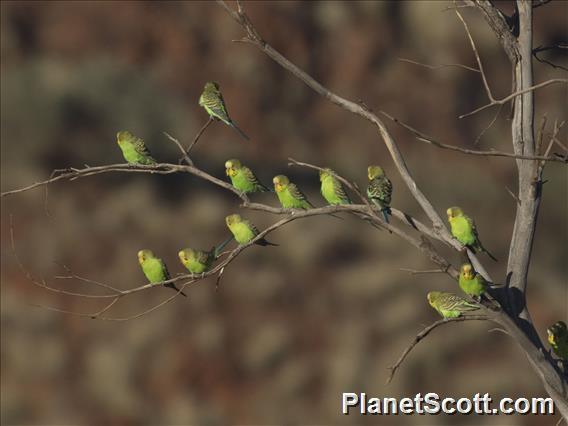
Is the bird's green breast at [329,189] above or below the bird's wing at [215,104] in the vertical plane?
below

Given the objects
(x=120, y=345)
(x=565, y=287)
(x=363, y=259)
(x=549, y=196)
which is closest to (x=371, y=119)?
(x=120, y=345)

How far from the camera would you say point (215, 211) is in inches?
539

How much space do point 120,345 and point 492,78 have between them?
25.8 ft

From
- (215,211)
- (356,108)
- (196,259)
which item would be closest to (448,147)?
(356,108)

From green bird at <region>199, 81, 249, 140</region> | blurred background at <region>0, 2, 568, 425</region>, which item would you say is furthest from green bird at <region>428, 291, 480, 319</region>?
blurred background at <region>0, 2, 568, 425</region>

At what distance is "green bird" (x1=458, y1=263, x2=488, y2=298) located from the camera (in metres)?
5.04

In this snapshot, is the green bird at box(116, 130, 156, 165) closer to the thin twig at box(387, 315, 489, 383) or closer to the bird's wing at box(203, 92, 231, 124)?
the bird's wing at box(203, 92, 231, 124)

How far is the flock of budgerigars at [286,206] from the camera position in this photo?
611cm

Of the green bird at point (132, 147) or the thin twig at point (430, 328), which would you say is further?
the green bird at point (132, 147)

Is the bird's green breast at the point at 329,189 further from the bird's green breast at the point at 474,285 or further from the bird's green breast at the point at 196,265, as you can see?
the bird's green breast at the point at 474,285

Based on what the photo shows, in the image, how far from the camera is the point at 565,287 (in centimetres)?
1491

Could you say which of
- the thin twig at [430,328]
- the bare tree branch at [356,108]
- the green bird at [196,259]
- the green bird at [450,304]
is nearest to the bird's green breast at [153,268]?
the green bird at [196,259]

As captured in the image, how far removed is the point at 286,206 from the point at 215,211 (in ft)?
23.2

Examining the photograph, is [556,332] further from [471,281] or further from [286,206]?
[286,206]
